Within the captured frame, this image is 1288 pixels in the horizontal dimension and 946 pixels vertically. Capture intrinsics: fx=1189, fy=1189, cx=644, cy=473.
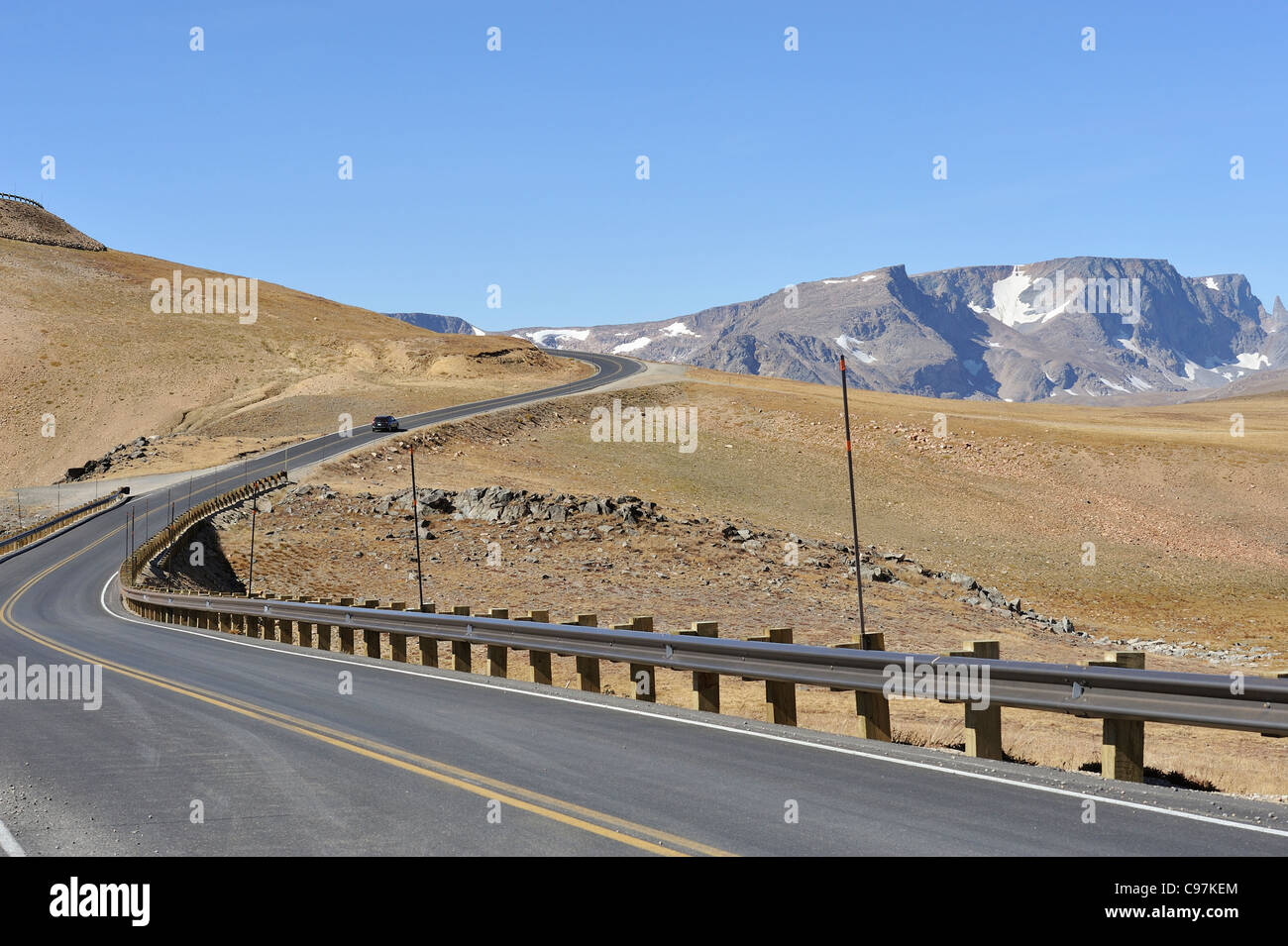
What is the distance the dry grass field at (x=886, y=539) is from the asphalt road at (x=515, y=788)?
3181 millimetres

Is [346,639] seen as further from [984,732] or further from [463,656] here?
[984,732]

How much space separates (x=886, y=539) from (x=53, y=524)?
4207 centimetres

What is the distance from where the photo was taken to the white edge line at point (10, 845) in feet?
23.6

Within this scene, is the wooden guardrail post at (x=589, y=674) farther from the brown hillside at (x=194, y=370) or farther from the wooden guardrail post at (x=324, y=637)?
the brown hillside at (x=194, y=370)

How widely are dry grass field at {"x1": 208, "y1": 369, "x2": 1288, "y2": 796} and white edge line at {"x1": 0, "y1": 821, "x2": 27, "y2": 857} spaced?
7991 mm

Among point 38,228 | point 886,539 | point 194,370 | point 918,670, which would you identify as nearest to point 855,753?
point 918,670

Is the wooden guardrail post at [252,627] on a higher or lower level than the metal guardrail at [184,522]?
lower

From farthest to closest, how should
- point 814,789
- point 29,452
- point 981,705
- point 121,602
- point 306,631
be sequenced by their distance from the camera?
point 29,452, point 121,602, point 306,631, point 981,705, point 814,789

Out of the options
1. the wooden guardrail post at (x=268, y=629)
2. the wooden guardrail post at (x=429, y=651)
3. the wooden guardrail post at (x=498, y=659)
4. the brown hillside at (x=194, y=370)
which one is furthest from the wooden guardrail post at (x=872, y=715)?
the brown hillside at (x=194, y=370)

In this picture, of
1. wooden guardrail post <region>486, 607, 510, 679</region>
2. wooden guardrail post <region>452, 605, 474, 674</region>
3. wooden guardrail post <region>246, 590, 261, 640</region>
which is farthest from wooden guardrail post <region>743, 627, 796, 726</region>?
wooden guardrail post <region>246, 590, 261, 640</region>

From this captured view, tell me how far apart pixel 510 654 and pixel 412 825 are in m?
18.0

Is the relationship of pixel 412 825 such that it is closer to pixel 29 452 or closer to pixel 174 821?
pixel 174 821

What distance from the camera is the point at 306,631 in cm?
2420

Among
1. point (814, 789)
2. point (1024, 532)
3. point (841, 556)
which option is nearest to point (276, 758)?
point (814, 789)
